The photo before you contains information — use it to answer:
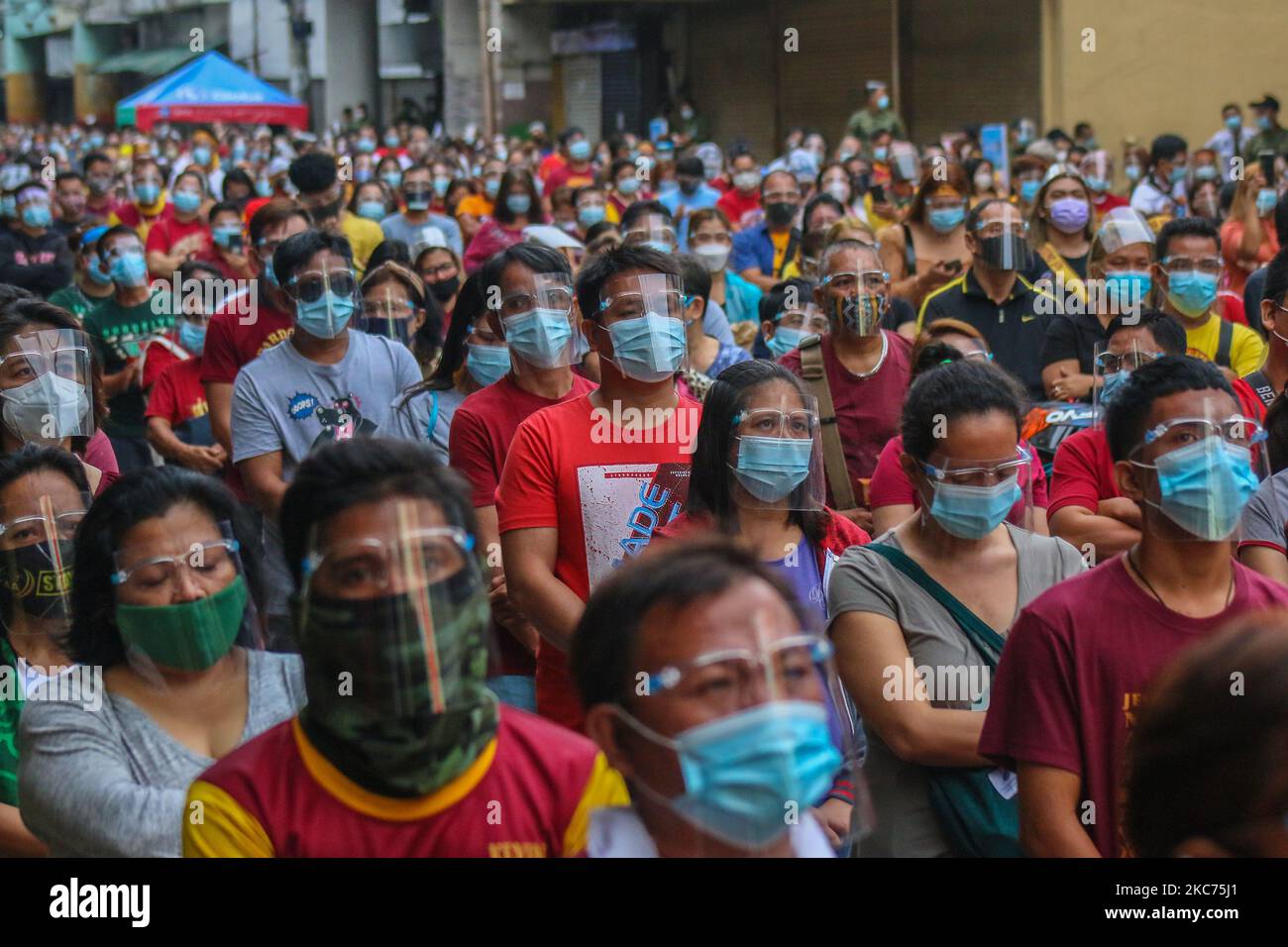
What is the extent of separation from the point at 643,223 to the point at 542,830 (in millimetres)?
6821

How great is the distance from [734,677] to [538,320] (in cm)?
288

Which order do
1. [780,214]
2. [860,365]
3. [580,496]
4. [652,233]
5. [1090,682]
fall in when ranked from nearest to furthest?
[1090,682], [580,496], [860,365], [652,233], [780,214]

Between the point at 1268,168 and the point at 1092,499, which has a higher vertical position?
the point at 1268,168

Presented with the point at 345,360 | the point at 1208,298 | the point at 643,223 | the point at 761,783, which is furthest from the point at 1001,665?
the point at 643,223

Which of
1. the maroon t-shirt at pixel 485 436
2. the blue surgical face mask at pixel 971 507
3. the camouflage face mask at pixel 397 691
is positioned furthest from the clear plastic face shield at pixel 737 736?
the maroon t-shirt at pixel 485 436

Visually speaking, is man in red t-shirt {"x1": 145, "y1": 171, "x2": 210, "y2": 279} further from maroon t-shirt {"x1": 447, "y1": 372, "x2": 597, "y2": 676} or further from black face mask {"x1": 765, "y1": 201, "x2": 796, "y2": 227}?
maroon t-shirt {"x1": 447, "y1": 372, "x2": 597, "y2": 676}

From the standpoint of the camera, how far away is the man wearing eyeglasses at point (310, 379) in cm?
565

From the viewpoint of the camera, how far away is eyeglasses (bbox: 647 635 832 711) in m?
2.41

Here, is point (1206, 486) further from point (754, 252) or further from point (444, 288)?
point (754, 252)

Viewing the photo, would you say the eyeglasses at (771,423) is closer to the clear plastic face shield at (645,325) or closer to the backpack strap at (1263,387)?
the clear plastic face shield at (645,325)

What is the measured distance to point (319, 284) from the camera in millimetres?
5867

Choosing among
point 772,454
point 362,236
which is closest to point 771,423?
point 772,454

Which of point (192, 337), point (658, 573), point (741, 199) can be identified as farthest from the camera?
point (741, 199)

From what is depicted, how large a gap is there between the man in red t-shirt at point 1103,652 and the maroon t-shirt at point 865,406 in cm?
269
